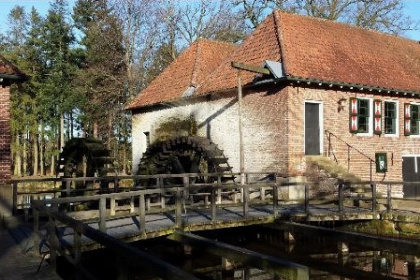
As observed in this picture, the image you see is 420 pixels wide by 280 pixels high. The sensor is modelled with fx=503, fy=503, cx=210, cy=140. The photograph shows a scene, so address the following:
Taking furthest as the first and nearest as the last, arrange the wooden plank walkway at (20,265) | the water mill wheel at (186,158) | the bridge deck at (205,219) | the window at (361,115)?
the window at (361,115) < the water mill wheel at (186,158) < the bridge deck at (205,219) < the wooden plank walkway at (20,265)

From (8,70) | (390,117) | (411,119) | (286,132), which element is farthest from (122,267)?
(411,119)

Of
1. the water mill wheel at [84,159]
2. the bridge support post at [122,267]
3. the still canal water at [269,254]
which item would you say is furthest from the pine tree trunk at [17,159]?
the bridge support post at [122,267]

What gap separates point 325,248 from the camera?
513 inches

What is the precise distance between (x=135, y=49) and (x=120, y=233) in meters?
24.0

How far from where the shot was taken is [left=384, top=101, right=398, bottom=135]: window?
18375 millimetres

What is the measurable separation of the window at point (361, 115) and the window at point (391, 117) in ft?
2.88

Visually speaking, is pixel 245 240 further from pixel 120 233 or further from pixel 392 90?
pixel 392 90

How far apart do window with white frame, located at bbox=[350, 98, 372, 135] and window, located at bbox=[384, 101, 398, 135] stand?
2.87 ft

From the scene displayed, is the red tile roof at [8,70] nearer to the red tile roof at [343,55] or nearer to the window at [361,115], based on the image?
the red tile roof at [343,55]

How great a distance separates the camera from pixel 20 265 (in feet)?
23.1

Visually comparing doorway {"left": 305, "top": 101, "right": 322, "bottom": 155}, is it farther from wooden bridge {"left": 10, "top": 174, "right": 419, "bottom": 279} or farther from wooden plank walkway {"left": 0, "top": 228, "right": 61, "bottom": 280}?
wooden plank walkway {"left": 0, "top": 228, "right": 61, "bottom": 280}

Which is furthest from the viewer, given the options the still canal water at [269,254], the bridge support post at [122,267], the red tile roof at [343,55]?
the red tile roof at [343,55]

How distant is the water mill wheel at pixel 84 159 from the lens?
652 inches

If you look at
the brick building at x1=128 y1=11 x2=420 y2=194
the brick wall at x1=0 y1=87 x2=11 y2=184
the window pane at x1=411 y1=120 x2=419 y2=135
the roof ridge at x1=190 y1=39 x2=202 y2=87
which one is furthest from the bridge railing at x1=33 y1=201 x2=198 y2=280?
the window pane at x1=411 y1=120 x2=419 y2=135
